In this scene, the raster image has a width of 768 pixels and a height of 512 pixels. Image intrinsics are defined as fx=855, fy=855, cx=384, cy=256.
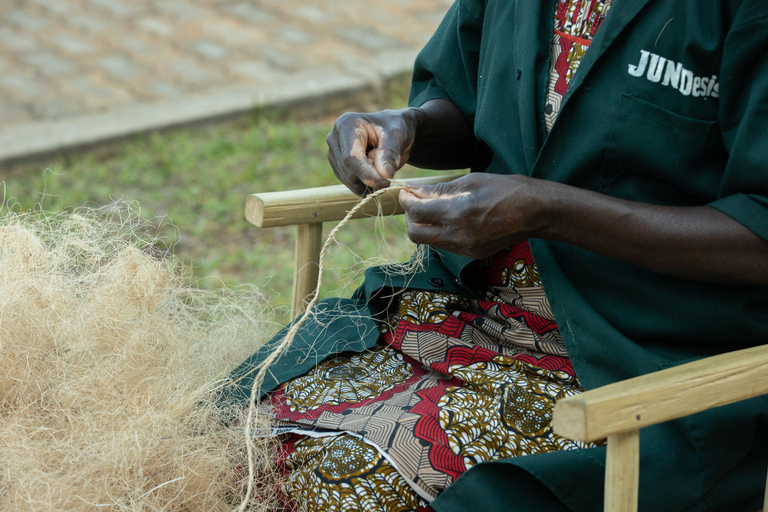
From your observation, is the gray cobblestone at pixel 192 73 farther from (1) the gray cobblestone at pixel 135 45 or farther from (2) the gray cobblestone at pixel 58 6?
(2) the gray cobblestone at pixel 58 6

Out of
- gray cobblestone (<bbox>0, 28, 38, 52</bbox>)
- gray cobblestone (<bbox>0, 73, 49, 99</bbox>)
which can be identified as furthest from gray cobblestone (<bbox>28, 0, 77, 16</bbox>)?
gray cobblestone (<bbox>0, 73, 49, 99</bbox>)

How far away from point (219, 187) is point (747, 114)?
278 centimetres

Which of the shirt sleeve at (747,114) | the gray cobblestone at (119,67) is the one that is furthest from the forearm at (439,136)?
the gray cobblestone at (119,67)

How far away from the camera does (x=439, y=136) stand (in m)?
1.82

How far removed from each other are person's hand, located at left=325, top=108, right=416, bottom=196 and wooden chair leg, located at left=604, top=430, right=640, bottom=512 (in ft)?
2.13

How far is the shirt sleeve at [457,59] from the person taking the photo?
176 centimetres

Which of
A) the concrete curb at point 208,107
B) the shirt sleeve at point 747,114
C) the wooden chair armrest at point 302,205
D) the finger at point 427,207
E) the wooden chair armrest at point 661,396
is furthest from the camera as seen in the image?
the concrete curb at point 208,107

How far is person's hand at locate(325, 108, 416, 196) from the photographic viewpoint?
1.58 metres

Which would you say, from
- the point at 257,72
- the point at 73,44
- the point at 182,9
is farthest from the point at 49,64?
the point at 257,72

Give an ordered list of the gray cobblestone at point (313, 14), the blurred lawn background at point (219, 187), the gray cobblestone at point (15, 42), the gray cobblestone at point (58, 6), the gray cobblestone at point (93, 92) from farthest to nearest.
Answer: the gray cobblestone at point (313, 14) < the gray cobblestone at point (58, 6) < the gray cobblestone at point (15, 42) < the gray cobblestone at point (93, 92) < the blurred lawn background at point (219, 187)

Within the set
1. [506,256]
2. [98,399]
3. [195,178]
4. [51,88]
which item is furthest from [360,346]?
[51,88]

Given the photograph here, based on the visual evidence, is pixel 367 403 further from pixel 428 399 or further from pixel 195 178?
pixel 195 178

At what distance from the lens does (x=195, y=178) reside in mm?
3824

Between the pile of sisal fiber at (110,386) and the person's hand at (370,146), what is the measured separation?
45cm
